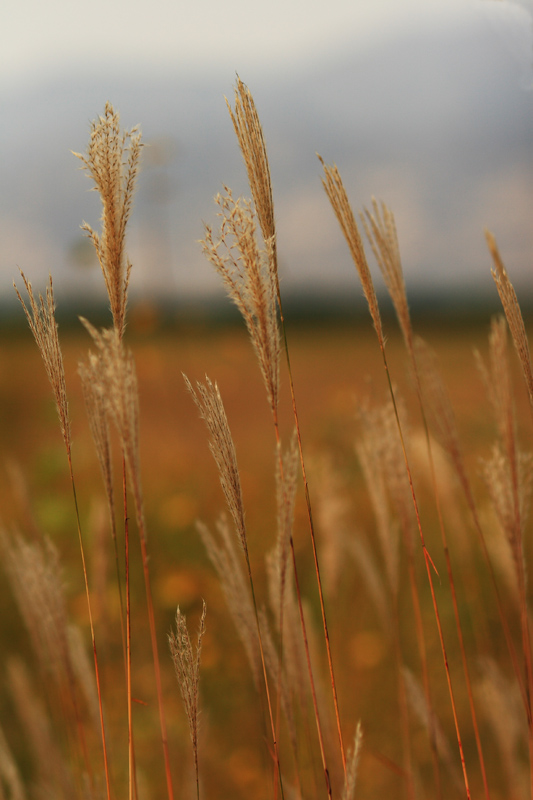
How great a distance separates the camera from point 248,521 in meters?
1.68

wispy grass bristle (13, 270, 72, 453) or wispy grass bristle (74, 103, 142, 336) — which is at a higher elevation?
wispy grass bristle (74, 103, 142, 336)

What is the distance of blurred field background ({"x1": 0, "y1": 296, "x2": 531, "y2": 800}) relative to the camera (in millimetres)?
1338

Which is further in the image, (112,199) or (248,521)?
(248,521)

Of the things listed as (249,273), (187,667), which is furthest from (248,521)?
(249,273)

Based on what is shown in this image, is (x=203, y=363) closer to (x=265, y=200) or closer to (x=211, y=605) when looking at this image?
(x=211, y=605)

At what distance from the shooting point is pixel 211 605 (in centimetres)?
158

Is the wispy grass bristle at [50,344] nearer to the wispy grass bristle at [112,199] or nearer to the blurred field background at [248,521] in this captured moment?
the wispy grass bristle at [112,199]

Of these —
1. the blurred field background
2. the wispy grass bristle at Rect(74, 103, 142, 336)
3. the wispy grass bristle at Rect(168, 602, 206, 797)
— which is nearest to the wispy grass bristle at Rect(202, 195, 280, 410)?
the wispy grass bristle at Rect(74, 103, 142, 336)

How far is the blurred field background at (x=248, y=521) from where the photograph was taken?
1.34 meters

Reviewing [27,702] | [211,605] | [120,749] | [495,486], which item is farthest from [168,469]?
[495,486]

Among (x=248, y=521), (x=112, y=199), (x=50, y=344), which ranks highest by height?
(x=112, y=199)

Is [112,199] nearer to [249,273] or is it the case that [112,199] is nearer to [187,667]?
[249,273]

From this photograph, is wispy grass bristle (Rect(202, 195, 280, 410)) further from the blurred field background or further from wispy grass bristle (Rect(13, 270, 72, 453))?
the blurred field background

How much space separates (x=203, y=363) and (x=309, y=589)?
85 centimetres
